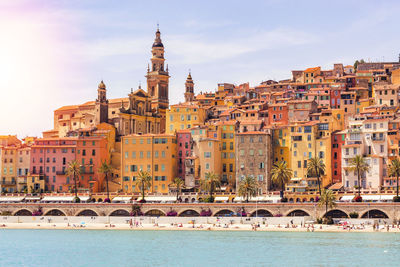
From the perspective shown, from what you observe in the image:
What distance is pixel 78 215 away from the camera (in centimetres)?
12400

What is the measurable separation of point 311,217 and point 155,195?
97.6ft

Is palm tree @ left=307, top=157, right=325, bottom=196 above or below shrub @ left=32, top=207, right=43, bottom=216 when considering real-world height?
above

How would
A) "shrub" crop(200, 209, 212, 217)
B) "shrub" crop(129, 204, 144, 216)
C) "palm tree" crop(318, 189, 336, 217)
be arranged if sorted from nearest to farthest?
1. "palm tree" crop(318, 189, 336, 217)
2. "shrub" crop(200, 209, 212, 217)
3. "shrub" crop(129, 204, 144, 216)

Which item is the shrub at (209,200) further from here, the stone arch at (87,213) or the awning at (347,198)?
the awning at (347,198)

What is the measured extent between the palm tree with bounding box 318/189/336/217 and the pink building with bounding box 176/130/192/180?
31904 mm

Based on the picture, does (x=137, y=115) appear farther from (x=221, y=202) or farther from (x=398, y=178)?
(x=398, y=178)

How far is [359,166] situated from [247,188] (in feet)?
58.4

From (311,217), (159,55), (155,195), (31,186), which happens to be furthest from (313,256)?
(159,55)

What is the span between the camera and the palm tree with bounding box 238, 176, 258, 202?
116000mm

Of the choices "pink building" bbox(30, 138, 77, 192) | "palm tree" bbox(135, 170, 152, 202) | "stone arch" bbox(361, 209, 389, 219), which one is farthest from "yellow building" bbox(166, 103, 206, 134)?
"stone arch" bbox(361, 209, 389, 219)

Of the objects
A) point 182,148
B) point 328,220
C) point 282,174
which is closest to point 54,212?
point 182,148

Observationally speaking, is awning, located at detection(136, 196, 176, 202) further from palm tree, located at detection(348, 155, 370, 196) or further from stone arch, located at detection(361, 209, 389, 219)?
stone arch, located at detection(361, 209, 389, 219)

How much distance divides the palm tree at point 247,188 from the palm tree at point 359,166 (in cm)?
1557

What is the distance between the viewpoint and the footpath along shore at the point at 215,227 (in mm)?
101938
